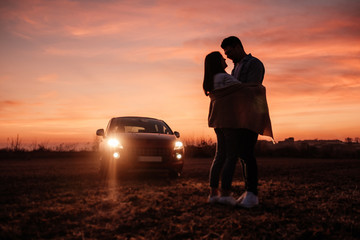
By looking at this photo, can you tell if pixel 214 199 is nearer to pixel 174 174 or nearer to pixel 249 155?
pixel 249 155

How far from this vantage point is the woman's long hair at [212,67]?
14.1 feet

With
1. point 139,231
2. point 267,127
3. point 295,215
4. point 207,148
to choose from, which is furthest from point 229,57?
point 207,148

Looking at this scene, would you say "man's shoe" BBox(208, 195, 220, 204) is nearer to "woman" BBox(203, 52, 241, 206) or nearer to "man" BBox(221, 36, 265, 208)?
"woman" BBox(203, 52, 241, 206)

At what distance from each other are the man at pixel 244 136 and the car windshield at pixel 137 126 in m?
4.93

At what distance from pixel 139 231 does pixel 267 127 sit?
83.1 inches

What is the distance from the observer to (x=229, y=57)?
4410 mm

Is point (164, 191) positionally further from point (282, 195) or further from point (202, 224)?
point (202, 224)

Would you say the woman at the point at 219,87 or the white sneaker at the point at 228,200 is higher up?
the woman at the point at 219,87

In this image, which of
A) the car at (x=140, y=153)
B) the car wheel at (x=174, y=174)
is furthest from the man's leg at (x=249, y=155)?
the car wheel at (x=174, y=174)

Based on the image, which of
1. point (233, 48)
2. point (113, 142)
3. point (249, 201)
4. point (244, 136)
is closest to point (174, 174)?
point (113, 142)

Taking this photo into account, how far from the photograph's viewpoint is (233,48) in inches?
171

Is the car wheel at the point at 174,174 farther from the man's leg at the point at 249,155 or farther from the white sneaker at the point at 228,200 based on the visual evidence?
the man's leg at the point at 249,155

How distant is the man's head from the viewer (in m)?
4.32

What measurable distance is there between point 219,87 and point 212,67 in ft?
0.99
